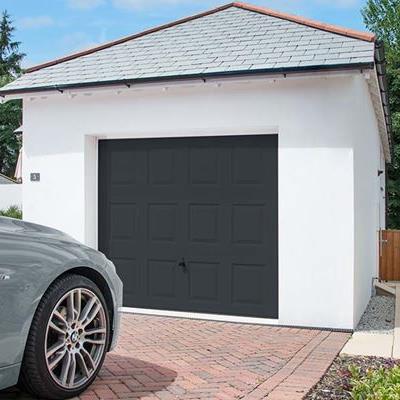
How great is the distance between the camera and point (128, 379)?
15.8 ft

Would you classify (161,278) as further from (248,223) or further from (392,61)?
(392,61)

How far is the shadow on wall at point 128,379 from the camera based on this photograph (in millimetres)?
4414

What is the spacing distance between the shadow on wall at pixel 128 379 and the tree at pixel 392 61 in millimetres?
17835

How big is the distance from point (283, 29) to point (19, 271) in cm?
582

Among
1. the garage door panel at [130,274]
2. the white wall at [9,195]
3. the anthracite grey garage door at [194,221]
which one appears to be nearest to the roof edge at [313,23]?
the anthracite grey garage door at [194,221]

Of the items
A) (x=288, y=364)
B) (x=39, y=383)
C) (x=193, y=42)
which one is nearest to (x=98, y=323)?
(x=39, y=383)

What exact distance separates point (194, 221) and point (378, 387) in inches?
151

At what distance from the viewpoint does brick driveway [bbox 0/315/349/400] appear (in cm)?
456

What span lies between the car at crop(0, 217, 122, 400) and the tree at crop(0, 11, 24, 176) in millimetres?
33923

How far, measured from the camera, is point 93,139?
828 cm

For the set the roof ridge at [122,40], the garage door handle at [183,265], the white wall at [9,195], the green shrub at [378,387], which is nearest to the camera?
the green shrub at [378,387]

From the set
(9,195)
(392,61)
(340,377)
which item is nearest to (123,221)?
(340,377)

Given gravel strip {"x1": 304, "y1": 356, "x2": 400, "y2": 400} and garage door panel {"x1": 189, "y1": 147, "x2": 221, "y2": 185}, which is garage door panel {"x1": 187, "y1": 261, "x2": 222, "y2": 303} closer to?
garage door panel {"x1": 189, "y1": 147, "x2": 221, "y2": 185}

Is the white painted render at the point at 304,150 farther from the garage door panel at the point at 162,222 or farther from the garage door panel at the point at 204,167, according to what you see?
the garage door panel at the point at 162,222
